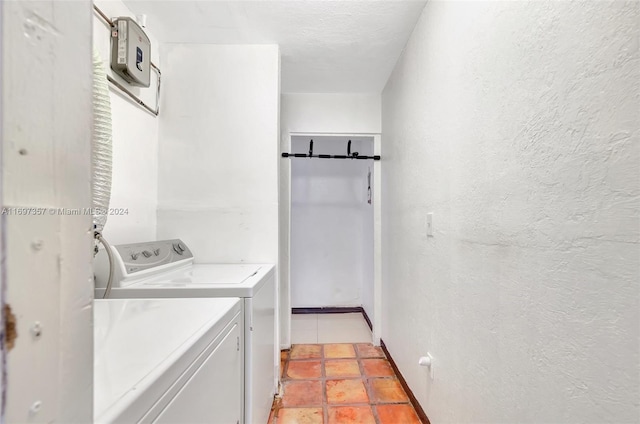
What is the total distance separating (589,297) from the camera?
0.64 metres

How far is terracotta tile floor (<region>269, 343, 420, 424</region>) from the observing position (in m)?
1.71

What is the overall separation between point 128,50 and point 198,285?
1278 mm

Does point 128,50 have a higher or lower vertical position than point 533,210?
higher

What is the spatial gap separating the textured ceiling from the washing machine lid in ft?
4.93

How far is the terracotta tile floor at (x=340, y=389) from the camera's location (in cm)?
171

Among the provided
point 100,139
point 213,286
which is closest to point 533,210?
point 213,286

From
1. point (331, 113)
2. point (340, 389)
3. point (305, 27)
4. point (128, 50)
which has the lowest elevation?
point (340, 389)

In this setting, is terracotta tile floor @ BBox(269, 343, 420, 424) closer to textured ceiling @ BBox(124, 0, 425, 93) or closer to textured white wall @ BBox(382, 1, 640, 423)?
textured white wall @ BBox(382, 1, 640, 423)

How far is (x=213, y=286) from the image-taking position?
3.94 ft

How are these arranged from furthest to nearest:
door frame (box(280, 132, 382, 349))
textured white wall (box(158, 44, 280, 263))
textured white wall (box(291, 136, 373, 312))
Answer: textured white wall (box(291, 136, 373, 312)) → door frame (box(280, 132, 382, 349)) → textured white wall (box(158, 44, 280, 263))

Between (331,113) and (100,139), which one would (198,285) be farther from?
(331,113)

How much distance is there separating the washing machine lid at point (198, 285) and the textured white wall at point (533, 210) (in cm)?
91

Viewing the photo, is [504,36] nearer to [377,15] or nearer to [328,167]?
[377,15]

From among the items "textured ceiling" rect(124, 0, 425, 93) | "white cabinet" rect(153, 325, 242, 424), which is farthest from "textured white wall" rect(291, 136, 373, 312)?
"white cabinet" rect(153, 325, 242, 424)
